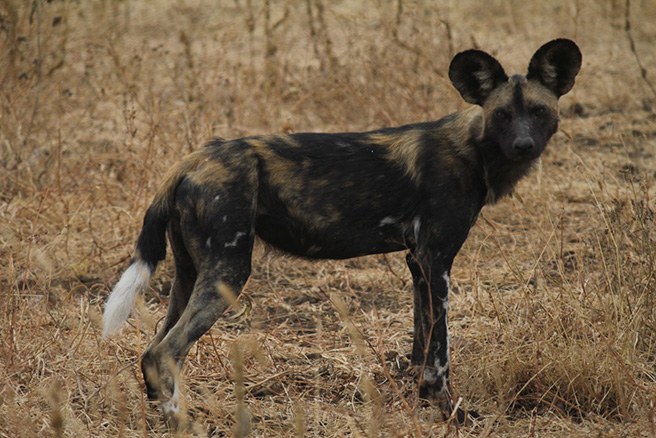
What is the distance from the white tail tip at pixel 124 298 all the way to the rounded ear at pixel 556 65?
1.81 m

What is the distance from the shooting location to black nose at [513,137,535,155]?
321 centimetres

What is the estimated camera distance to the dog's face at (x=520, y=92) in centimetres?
329

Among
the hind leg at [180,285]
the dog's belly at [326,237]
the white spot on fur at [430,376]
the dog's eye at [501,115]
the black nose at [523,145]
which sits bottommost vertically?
the white spot on fur at [430,376]

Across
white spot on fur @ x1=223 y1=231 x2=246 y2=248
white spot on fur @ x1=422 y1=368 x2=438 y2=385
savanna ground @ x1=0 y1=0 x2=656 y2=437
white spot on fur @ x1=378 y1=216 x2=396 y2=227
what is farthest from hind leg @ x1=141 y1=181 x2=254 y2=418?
white spot on fur @ x1=422 y1=368 x2=438 y2=385

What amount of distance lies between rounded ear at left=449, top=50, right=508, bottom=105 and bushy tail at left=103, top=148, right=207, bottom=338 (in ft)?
3.70

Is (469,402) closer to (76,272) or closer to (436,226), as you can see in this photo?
(436,226)

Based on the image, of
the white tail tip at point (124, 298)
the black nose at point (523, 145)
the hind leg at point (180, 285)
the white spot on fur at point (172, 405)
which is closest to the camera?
the white tail tip at point (124, 298)

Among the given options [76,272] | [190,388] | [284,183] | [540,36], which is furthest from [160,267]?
[540,36]

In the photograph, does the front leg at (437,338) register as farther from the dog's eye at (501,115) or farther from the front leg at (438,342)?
the dog's eye at (501,115)

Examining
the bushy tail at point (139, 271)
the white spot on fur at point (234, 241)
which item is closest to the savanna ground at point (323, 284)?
the bushy tail at point (139, 271)

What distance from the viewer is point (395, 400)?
323cm

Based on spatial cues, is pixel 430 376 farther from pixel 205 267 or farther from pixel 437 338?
pixel 205 267

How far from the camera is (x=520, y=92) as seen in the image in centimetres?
334

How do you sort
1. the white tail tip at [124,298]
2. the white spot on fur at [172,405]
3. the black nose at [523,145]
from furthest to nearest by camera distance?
the black nose at [523,145] → the white spot on fur at [172,405] → the white tail tip at [124,298]
